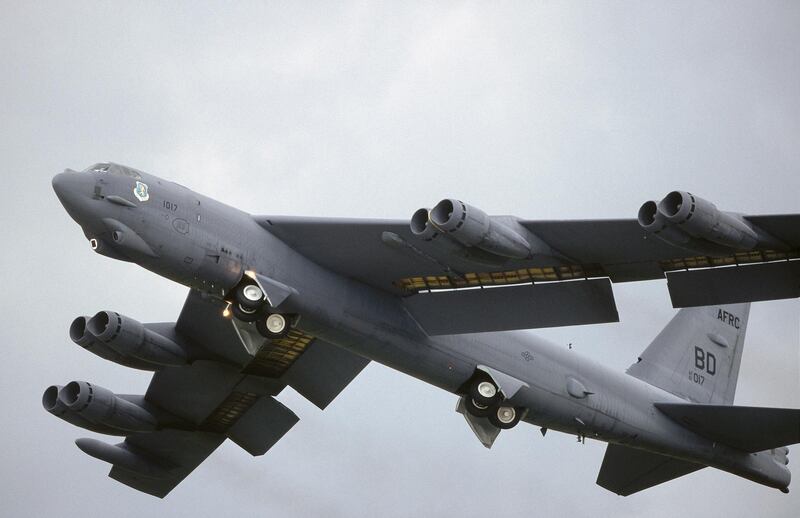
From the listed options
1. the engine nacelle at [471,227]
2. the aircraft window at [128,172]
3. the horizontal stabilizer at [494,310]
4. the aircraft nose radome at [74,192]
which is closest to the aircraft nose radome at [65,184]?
the aircraft nose radome at [74,192]

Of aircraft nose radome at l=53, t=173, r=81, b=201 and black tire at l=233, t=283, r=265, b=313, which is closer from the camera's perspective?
aircraft nose radome at l=53, t=173, r=81, b=201

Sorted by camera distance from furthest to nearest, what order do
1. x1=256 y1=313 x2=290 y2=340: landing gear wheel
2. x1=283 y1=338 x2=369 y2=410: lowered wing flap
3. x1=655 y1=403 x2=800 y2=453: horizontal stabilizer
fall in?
x1=283 y1=338 x2=369 y2=410: lowered wing flap, x1=655 y1=403 x2=800 y2=453: horizontal stabilizer, x1=256 y1=313 x2=290 y2=340: landing gear wheel

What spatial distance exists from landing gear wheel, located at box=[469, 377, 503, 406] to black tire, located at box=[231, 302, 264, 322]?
539 cm

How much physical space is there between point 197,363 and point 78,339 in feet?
14.2

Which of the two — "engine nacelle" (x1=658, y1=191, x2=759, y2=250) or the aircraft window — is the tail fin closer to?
"engine nacelle" (x1=658, y1=191, x2=759, y2=250)

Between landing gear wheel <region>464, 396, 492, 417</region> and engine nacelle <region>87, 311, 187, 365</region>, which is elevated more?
landing gear wheel <region>464, 396, 492, 417</region>

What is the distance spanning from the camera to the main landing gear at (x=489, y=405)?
25047 millimetres

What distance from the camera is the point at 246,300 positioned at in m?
22.0

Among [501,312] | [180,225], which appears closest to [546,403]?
[501,312]

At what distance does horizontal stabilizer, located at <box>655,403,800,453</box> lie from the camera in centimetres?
2653

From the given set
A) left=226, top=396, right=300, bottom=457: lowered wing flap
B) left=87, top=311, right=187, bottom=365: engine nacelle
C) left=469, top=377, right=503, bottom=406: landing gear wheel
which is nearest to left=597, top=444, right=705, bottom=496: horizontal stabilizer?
left=469, top=377, right=503, bottom=406: landing gear wheel

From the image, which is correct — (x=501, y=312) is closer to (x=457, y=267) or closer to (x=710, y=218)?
(x=457, y=267)

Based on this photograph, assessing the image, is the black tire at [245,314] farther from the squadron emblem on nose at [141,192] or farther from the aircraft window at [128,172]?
the aircraft window at [128,172]

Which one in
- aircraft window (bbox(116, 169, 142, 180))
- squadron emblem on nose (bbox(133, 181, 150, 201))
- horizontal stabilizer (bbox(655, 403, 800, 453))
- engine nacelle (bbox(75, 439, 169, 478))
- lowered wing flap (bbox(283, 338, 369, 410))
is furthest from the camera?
engine nacelle (bbox(75, 439, 169, 478))
